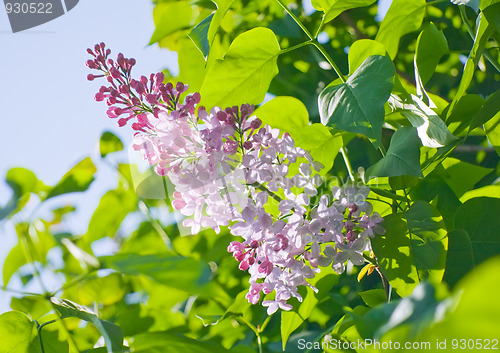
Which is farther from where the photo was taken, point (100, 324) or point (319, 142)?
point (319, 142)

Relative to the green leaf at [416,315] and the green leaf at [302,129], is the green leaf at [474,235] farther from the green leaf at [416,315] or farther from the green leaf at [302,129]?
the green leaf at [416,315]

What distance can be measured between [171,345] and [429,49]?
0.47 metres

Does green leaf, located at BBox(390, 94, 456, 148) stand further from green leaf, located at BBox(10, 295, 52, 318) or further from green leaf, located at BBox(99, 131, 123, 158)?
green leaf, located at BBox(10, 295, 52, 318)

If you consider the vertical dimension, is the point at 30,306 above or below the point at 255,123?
below

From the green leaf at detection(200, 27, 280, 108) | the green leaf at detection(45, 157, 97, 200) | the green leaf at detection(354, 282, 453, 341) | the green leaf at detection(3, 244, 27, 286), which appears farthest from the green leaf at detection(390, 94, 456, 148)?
the green leaf at detection(3, 244, 27, 286)

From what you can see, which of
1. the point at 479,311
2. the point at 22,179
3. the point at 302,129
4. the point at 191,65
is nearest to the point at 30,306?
the point at 22,179

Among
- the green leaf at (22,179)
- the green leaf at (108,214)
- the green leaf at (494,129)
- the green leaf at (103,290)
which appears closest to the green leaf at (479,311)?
the green leaf at (494,129)

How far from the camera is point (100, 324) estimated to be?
39 centimetres

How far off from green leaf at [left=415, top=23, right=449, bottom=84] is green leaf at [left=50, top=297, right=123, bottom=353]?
1.46 feet

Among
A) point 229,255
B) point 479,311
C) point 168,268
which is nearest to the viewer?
point 479,311

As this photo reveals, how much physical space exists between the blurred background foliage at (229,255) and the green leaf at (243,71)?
0.08ft

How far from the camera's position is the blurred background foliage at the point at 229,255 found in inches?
11.3

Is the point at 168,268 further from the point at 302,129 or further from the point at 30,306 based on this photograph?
the point at 30,306

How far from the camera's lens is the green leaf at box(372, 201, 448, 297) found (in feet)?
1.44
